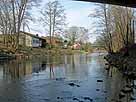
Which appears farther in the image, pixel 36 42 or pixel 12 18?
pixel 36 42

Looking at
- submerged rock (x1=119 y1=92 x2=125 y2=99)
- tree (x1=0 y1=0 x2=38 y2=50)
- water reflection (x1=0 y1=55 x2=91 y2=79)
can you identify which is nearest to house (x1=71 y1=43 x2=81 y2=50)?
tree (x1=0 y1=0 x2=38 y2=50)

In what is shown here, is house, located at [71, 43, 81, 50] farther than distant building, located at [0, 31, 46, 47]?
Yes

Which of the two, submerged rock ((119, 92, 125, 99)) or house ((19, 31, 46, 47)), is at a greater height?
house ((19, 31, 46, 47))

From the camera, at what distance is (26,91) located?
790 inches

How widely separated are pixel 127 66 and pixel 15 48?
148 feet

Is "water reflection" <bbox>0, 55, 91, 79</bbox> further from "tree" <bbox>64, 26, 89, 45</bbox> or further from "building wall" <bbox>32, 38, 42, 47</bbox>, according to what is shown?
"tree" <bbox>64, 26, 89, 45</bbox>

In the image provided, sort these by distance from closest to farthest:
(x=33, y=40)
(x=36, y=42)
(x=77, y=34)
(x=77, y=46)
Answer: (x=33, y=40), (x=36, y=42), (x=77, y=46), (x=77, y=34)

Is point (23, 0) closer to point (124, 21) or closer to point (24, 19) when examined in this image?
point (24, 19)

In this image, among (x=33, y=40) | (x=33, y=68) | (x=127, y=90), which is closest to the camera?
(x=127, y=90)

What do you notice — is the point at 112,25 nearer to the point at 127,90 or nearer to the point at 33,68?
the point at 33,68

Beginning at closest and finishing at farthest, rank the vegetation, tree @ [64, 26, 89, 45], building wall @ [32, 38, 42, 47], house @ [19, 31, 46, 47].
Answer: the vegetation, house @ [19, 31, 46, 47], building wall @ [32, 38, 42, 47], tree @ [64, 26, 89, 45]

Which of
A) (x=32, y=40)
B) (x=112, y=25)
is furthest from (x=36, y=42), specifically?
(x=112, y=25)

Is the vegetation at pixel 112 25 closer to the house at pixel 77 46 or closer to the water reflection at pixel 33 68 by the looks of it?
the water reflection at pixel 33 68

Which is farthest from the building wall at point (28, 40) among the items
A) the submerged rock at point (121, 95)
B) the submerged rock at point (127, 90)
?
the submerged rock at point (121, 95)
